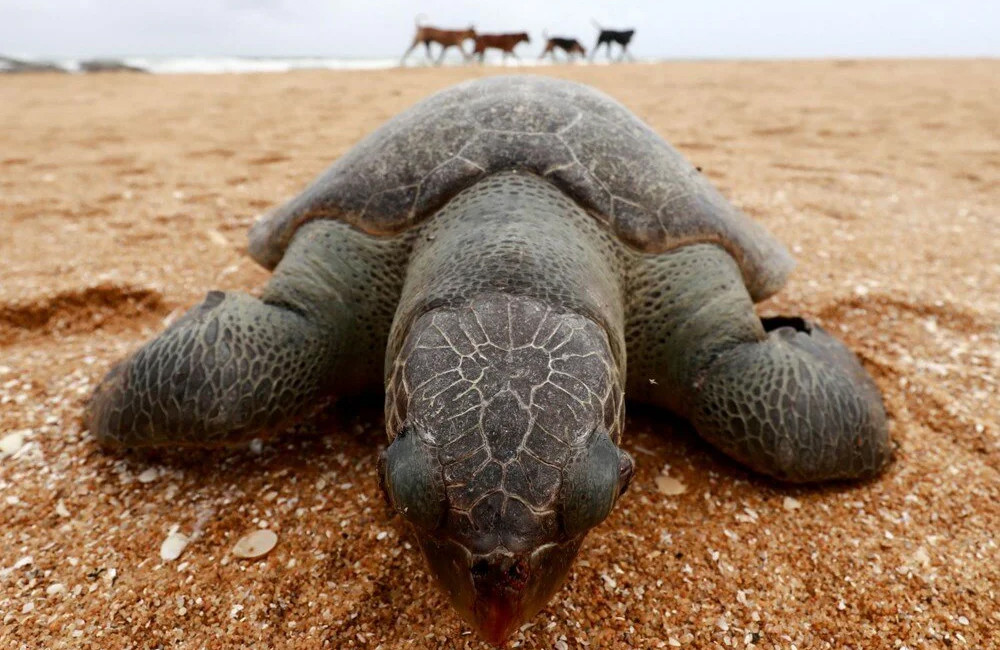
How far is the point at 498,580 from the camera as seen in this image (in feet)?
3.81

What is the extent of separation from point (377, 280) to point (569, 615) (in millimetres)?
1221

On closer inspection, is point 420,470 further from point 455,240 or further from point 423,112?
point 423,112

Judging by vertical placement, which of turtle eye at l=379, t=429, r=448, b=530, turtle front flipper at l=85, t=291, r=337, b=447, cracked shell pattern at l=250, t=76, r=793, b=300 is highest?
cracked shell pattern at l=250, t=76, r=793, b=300

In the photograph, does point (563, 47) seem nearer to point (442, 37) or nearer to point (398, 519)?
point (442, 37)

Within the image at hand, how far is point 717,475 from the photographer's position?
79.1 inches

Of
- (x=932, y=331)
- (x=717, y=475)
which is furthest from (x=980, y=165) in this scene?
(x=717, y=475)

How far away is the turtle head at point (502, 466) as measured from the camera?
1.17m

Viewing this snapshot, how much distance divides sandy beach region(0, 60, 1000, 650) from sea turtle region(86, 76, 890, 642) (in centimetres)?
17

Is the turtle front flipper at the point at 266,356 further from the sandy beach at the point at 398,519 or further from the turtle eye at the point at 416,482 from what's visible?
the turtle eye at the point at 416,482

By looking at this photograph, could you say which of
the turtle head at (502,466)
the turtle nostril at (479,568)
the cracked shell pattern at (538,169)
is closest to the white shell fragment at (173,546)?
the turtle head at (502,466)

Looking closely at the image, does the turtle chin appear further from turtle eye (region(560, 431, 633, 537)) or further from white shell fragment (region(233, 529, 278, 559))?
white shell fragment (region(233, 529, 278, 559))

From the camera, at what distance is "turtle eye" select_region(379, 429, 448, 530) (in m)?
1.19

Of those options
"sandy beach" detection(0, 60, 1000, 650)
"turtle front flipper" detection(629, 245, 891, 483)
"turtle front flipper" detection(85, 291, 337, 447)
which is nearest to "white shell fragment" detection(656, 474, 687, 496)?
"sandy beach" detection(0, 60, 1000, 650)

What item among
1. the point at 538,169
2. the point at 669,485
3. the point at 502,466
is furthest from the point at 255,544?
the point at 538,169
